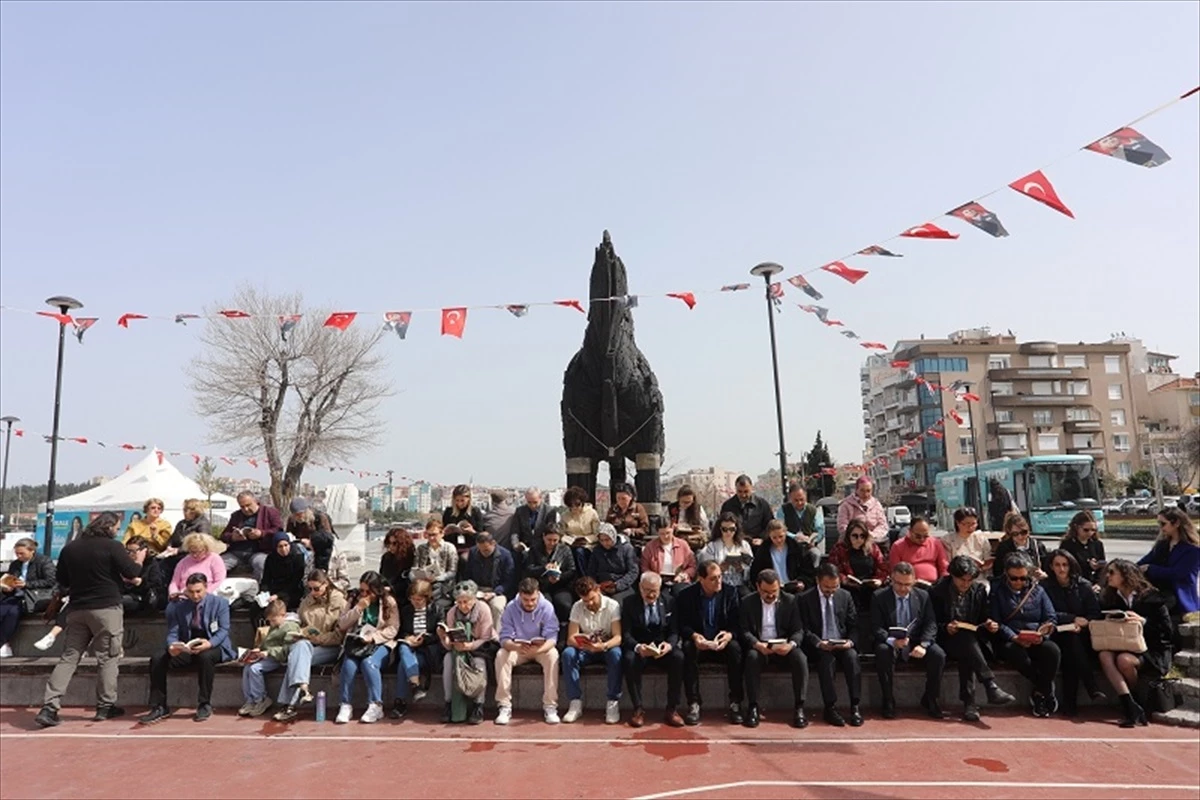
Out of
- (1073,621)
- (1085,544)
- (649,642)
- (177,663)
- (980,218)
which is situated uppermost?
(980,218)

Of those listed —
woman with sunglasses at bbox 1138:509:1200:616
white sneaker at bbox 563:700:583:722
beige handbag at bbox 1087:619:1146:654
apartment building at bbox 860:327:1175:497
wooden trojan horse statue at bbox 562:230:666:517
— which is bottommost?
white sneaker at bbox 563:700:583:722

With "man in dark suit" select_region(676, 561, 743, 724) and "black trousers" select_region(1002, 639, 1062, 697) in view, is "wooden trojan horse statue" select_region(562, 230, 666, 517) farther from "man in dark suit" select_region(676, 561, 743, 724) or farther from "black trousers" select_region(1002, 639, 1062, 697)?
"black trousers" select_region(1002, 639, 1062, 697)

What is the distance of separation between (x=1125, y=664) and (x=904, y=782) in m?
2.85

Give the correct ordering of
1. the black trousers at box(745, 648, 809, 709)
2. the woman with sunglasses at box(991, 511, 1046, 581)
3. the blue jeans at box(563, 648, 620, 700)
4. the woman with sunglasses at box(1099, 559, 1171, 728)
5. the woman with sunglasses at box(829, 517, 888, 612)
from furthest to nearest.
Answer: the woman with sunglasses at box(829, 517, 888, 612) < the woman with sunglasses at box(991, 511, 1046, 581) < the blue jeans at box(563, 648, 620, 700) < the black trousers at box(745, 648, 809, 709) < the woman with sunglasses at box(1099, 559, 1171, 728)

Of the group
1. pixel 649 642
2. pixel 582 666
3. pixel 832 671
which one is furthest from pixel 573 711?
pixel 832 671

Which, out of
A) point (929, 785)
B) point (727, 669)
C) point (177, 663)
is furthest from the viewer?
point (177, 663)

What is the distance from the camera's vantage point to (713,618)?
7133 mm

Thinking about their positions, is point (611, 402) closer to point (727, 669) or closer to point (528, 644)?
point (528, 644)

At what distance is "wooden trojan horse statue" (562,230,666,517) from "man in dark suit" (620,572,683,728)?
14.7 feet

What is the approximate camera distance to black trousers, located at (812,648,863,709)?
671cm

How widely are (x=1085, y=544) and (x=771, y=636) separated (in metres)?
3.58

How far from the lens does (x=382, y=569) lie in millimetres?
8211

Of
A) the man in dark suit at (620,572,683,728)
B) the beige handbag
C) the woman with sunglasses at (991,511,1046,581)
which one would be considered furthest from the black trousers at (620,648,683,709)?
the beige handbag

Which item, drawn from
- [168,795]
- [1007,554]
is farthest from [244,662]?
[1007,554]
